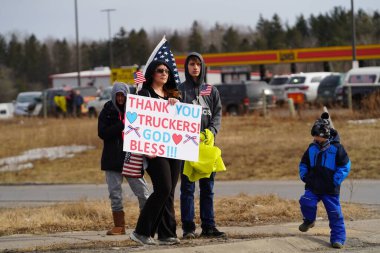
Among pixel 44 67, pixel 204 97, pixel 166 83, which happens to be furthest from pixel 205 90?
pixel 44 67

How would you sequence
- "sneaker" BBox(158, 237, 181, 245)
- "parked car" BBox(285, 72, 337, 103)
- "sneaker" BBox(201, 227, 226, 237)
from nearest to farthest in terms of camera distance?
1. "sneaker" BBox(158, 237, 181, 245)
2. "sneaker" BBox(201, 227, 226, 237)
3. "parked car" BBox(285, 72, 337, 103)

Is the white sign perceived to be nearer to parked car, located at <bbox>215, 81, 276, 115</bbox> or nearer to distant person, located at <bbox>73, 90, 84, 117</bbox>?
parked car, located at <bbox>215, 81, 276, 115</bbox>

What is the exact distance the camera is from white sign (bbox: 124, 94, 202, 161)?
752 cm

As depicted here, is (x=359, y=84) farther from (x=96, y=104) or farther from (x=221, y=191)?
(x=221, y=191)

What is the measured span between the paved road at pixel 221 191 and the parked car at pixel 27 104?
26120 millimetres

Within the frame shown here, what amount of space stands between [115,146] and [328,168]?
2329 millimetres

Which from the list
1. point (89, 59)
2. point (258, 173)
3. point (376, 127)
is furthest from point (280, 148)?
point (89, 59)

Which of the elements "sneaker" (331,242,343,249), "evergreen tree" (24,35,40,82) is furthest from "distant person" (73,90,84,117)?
"evergreen tree" (24,35,40,82)

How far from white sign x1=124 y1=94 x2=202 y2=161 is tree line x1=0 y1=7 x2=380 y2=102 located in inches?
2831

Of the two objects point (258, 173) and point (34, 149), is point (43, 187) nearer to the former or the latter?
point (258, 173)

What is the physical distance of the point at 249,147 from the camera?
1897 cm

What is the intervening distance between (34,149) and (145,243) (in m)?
14.7

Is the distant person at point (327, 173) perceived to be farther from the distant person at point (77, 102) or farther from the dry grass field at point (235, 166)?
the distant person at point (77, 102)

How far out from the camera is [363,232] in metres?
8.98
